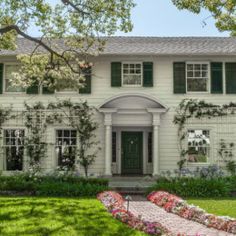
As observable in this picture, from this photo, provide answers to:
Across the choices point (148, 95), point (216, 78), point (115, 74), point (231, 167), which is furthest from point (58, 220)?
point (216, 78)

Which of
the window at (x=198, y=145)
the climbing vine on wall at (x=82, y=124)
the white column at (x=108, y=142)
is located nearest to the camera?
the white column at (x=108, y=142)

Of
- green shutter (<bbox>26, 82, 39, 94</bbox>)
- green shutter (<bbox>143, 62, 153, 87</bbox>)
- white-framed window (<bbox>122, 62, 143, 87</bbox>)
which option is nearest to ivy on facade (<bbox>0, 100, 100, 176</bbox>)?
green shutter (<bbox>26, 82, 39, 94</bbox>)

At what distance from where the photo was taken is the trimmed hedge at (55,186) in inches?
558

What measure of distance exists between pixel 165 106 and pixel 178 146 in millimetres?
1819

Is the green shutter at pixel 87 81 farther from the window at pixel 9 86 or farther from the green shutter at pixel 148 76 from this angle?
the window at pixel 9 86

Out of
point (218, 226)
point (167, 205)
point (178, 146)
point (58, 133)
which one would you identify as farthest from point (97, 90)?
point (218, 226)

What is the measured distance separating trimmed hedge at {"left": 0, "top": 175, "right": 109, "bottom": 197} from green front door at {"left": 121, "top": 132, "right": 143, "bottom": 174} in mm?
5375

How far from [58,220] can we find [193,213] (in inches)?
121

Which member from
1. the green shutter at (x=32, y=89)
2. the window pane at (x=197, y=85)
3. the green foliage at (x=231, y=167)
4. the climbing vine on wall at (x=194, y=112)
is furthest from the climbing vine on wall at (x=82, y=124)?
the green foliage at (x=231, y=167)

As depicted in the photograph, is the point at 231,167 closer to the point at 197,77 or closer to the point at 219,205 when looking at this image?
the point at 197,77

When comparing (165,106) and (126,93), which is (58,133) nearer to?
(126,93)

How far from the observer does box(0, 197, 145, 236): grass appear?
7723 millimetres

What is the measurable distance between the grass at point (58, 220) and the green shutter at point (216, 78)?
30.9 feet

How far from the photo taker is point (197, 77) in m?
19.2
